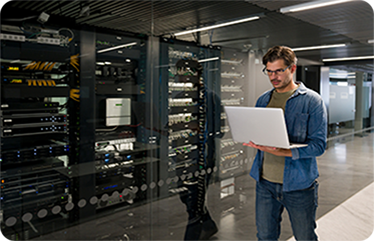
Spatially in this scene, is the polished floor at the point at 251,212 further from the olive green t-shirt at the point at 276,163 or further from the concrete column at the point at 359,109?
the olive green t-shirt at the point at 276,163

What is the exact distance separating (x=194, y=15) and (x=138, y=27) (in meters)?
0.60

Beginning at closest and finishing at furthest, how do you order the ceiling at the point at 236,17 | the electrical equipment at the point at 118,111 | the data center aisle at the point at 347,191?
the ceiling at the point at 236,17 < the electrical equipment at the point at 118,111 < the data center aisle at the point at 347,191

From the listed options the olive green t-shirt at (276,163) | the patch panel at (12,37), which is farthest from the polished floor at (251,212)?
the patch panel at (12,37)

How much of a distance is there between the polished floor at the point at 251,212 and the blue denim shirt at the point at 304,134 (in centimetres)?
90

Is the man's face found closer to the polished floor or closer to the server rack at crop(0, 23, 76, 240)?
the polished floor

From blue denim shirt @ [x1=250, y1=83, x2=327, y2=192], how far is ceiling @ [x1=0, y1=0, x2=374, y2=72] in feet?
3.13

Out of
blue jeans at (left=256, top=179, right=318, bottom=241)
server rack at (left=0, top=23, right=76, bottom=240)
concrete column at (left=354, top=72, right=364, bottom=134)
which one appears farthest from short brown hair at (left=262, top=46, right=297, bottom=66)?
concrete column at (left=354, top=72, right=364, bottom=134)

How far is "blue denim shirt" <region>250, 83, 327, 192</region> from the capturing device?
2008 millimetres

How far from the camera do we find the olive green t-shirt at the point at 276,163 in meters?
2.10

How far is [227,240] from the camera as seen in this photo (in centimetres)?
279

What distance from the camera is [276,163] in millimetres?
2141

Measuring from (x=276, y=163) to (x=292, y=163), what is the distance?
11 centimetres

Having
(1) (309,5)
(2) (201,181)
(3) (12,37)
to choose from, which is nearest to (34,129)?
(3) (12,37)

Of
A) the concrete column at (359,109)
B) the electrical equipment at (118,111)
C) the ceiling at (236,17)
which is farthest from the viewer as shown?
the concrete column at (359,109)
